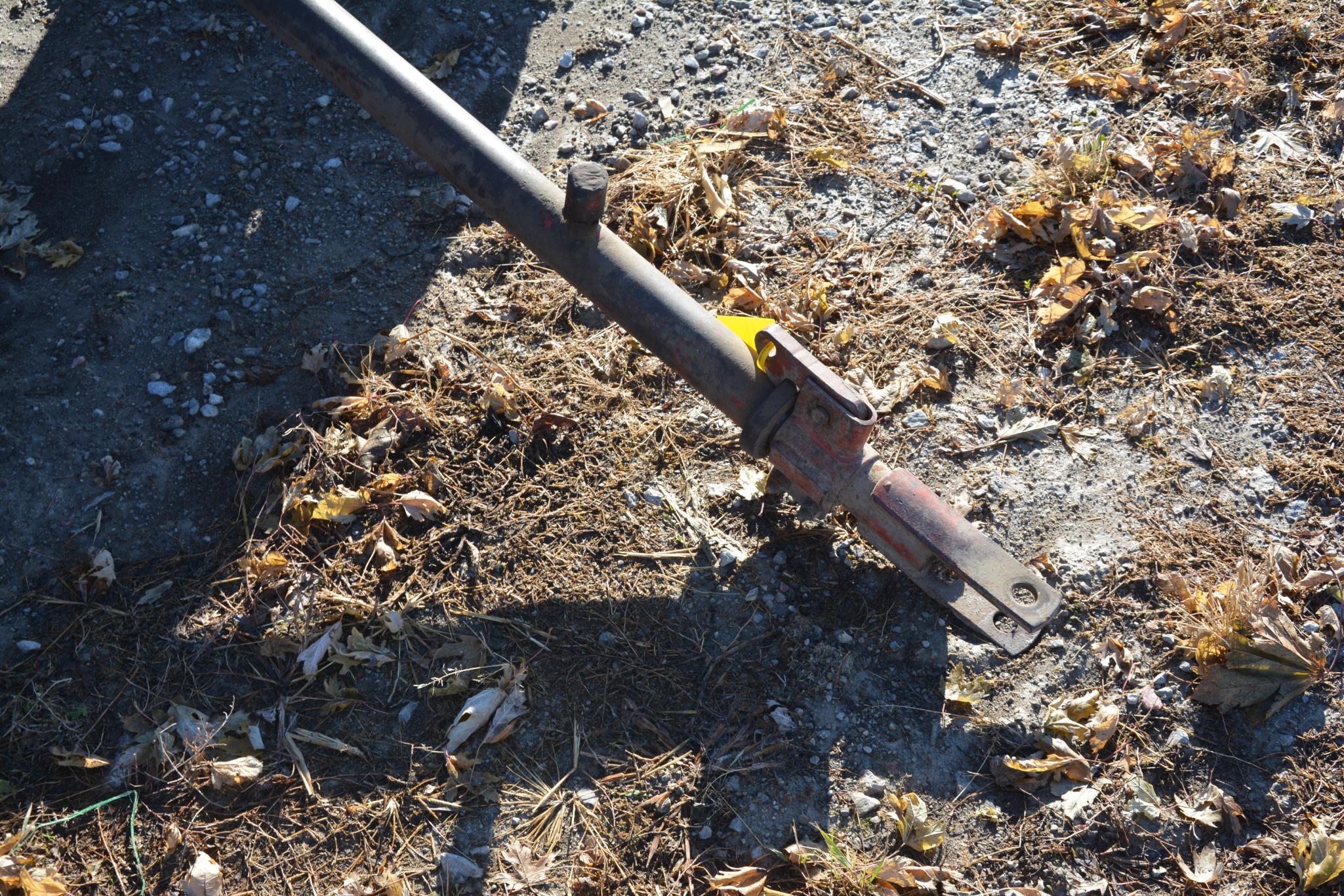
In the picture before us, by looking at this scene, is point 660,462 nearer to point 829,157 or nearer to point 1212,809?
point 829,157

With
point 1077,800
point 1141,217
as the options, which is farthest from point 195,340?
point 1141,217

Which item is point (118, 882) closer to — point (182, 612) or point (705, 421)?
point (182, 612)

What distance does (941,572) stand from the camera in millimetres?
2625

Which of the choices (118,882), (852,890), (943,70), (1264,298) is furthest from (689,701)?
(943,70)

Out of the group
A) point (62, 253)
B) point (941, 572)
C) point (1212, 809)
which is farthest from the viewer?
point (62, 253)

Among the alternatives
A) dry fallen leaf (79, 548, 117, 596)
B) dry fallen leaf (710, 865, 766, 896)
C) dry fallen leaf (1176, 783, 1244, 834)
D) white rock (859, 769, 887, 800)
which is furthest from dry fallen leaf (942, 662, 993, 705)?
dry fallen leaf (79, 548, 117, 596)

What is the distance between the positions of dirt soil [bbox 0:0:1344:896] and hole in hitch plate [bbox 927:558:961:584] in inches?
5.8

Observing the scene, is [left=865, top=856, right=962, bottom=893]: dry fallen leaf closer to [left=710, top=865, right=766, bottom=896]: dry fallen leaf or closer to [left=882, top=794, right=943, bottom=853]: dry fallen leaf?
[left=882, top=794, right=943, bottom=853]: dry fallen leaf

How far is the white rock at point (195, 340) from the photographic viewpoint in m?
3.32

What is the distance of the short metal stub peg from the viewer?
8.13ft

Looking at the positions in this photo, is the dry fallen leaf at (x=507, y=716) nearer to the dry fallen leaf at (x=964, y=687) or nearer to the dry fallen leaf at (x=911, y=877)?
the dry fallen leaf at (x=911, y=877)

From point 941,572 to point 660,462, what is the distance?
40.0 inches

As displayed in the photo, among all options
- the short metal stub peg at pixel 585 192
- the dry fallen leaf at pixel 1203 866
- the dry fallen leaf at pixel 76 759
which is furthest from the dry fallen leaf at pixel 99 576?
the dry fallen leaf at pixel 1203 866

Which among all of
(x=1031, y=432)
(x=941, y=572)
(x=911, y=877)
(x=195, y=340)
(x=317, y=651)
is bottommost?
(x=317, y=651)
